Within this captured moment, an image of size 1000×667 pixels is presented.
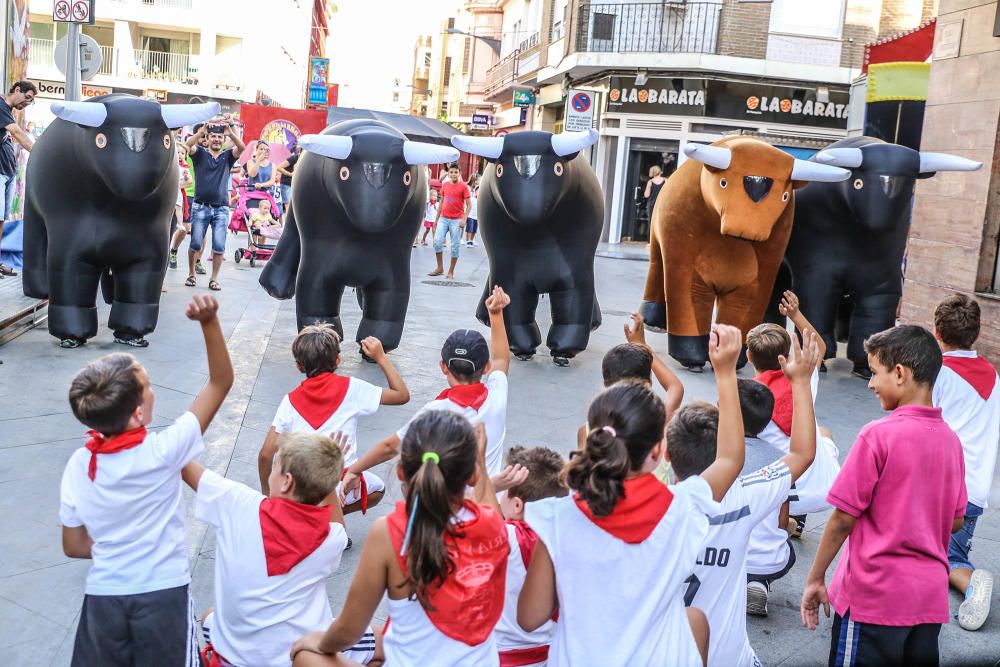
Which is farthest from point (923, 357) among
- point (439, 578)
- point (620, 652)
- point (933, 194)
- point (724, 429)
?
point (933, 194)

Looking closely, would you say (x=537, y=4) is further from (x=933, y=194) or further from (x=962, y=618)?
(x=962, y=618)

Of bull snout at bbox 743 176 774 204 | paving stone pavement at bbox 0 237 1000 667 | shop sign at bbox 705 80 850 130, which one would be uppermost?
shop sign at bbox 705 80 850 130

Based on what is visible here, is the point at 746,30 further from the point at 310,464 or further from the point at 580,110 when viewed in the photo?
the point at 310,464

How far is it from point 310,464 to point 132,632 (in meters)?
0.72

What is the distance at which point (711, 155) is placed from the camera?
7375 millimetres

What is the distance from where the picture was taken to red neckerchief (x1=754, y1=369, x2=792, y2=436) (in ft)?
14.2

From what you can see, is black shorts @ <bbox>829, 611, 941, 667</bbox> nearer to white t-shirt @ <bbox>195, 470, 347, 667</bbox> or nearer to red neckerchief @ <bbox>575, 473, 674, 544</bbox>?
red neckerchief @ <bbox>575, 473, 674, 544</bbox>

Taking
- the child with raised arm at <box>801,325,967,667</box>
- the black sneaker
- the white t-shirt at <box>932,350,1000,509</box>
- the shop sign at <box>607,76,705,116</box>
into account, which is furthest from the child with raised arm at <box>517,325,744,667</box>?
the shop sign at <box>607,76,705,116</box>

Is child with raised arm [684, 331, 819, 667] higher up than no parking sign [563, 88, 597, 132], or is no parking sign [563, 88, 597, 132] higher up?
no parking sign [563, 88, 597, 132]

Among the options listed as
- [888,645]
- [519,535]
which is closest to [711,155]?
[888,645]

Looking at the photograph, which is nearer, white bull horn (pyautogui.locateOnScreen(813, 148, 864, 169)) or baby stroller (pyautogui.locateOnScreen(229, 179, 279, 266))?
white bull horn (pyautogui.locateOnScreen(813, 148, 864, 169))

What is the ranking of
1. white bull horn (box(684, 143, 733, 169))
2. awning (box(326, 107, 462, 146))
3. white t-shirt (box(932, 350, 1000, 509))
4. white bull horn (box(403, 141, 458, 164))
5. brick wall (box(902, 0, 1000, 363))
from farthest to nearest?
awning (box(326, 107, 462, 146)), brick wall (box(902, 0, 1000, 363)), white bull horn (box(684, 143, 733, 169)), white bull horn (box(403, 141, 458, 164)), white t-shirt (box(932, 350, 1000, 509))

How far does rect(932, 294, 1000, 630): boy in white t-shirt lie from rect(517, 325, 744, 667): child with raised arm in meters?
2.31

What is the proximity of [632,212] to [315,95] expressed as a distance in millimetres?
14837
